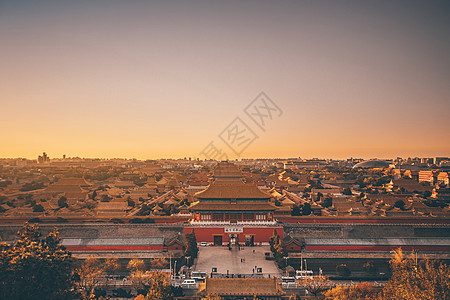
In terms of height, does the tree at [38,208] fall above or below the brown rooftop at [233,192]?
below

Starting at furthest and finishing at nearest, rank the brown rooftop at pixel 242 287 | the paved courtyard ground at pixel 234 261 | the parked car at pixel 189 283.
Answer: the paved courtyard ground at pixel 234 261 < the parked car at pixel 189 283 < the brown rooftop at pixel 242 287

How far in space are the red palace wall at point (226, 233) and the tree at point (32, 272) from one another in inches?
752

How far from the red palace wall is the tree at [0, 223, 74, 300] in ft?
62.7

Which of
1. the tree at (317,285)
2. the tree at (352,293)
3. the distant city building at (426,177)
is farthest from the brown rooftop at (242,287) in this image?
the distant city building at (426,177)

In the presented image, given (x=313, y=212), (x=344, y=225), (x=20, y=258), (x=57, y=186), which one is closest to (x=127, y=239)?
(x=20, y=258)

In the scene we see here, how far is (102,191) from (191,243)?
45.9 m

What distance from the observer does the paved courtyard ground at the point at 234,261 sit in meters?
29.3

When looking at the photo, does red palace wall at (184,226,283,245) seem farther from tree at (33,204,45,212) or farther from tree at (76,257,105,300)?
tree at (33,204,45,212)

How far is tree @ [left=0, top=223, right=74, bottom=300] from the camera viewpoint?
16.7 meters

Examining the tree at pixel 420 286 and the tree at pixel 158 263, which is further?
the tree at pixel 158 263

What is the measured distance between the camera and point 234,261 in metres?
31.4

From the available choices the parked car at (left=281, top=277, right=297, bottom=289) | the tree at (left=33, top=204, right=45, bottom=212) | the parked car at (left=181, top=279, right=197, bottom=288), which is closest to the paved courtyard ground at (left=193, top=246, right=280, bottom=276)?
the parked car at (left=281, top=277, right=297, bottom=289)

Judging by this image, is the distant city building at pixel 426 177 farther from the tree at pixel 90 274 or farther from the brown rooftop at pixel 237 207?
the tree at pixel 90 274

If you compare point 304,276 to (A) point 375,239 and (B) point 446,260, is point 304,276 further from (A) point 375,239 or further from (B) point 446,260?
(B) point 446,260
